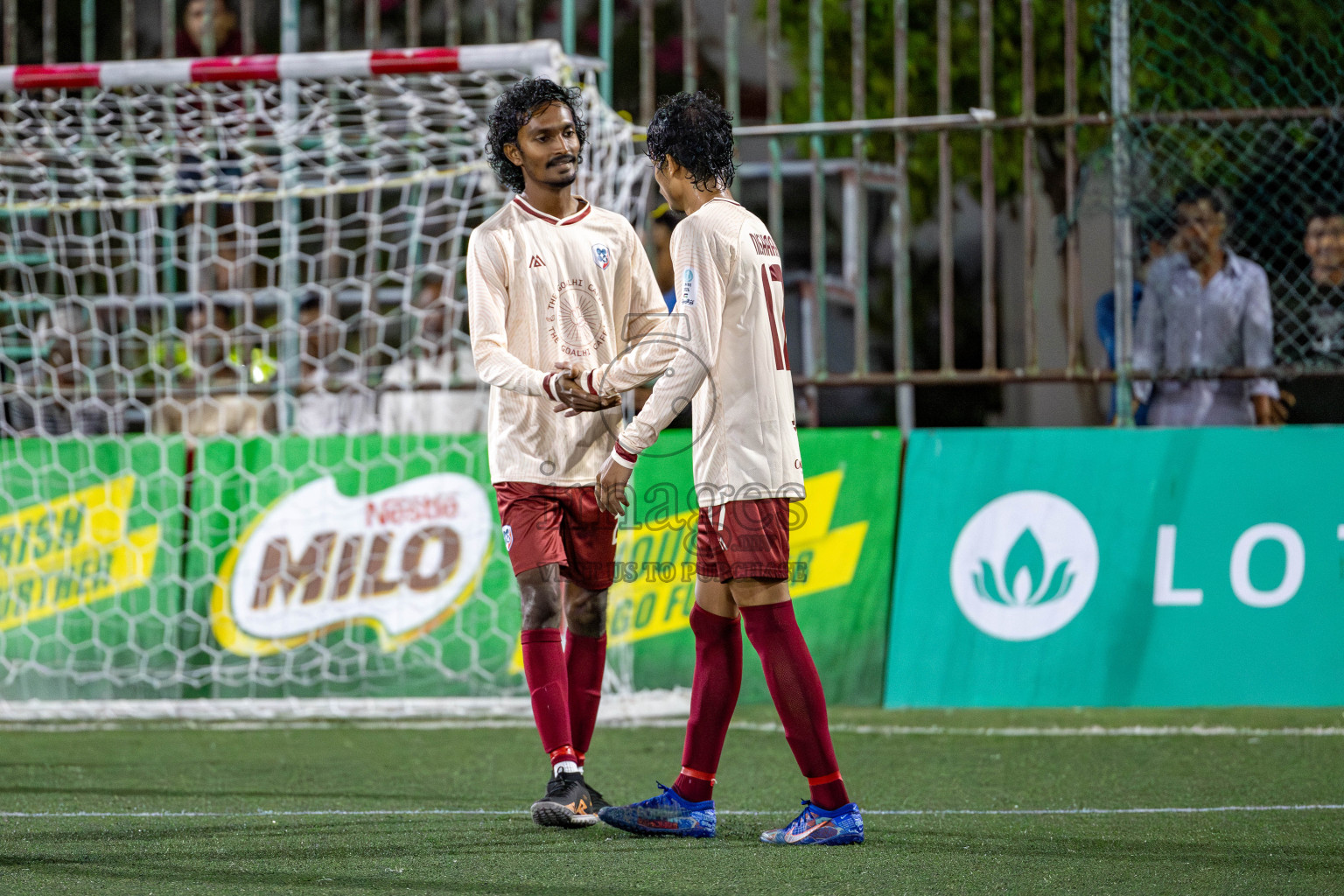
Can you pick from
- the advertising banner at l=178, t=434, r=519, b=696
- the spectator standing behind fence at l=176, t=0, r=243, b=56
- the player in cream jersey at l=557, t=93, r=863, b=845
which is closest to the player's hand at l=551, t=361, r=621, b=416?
the player in cream jersey at l=557, t=93, r=863, b=845

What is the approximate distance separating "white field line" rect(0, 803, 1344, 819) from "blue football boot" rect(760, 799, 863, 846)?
1.77 feet

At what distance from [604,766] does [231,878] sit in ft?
6.72

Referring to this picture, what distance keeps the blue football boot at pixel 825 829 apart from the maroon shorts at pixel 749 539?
1.85 ft

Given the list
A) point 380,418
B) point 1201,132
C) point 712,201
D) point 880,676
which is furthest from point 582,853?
point 1201,132

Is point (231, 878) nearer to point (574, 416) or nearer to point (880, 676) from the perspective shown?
point (574, 416)

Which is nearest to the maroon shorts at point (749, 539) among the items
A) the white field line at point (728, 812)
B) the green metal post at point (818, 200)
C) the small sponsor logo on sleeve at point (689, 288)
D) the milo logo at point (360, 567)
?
the small sponsor logo on sleeve at point (689, 288)

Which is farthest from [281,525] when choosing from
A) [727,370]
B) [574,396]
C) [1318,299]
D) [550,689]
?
[1318,299]

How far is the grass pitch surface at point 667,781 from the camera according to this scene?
3363 millimetres

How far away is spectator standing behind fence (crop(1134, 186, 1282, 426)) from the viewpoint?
6992 mm

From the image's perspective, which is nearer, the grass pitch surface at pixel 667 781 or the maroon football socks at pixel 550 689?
the grass pitch surface at pixel 667 781

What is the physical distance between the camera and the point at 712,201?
3.85m

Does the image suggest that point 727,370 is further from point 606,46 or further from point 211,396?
point 211,396

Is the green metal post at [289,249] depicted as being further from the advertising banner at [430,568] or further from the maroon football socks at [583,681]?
the maroon football socks at [583,681]

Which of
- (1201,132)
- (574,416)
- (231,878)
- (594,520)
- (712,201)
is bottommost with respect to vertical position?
(231,878)
